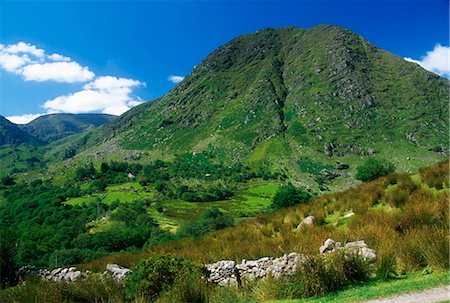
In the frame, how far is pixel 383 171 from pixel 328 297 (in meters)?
51.8

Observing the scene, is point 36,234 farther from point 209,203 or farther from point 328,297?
point 328,297

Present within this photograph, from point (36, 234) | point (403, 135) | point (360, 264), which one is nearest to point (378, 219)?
point (360, 264)

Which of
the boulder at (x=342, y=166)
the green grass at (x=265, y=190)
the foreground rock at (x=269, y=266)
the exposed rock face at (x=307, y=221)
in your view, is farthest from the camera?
the boulder at (x=342, y=166)

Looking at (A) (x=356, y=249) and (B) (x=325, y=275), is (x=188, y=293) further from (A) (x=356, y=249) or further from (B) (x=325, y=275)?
(A) (x=356, y=249)

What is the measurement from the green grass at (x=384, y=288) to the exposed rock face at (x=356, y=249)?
2.71 ft

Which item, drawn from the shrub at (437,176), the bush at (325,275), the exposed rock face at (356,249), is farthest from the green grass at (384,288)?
the shrub at (437,176)

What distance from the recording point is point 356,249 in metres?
9.48

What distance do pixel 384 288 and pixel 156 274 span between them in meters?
6.55

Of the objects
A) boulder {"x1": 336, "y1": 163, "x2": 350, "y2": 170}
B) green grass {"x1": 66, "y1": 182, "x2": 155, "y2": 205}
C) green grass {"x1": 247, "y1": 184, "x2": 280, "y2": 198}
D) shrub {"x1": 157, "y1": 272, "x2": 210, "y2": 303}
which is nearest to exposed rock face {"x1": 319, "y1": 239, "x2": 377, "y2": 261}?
shrub {"x1": 157, "y1": 272, "x2": 210, "y2": 303}

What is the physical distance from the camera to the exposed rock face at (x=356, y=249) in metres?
9.22

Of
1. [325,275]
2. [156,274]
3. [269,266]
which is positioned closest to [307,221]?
[269,266]

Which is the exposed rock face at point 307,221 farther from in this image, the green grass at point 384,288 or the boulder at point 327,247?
the green grass at point 384,288

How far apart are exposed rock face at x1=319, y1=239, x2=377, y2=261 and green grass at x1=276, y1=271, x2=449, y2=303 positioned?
827 millimetres

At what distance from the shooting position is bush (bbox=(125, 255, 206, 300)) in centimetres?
1037
